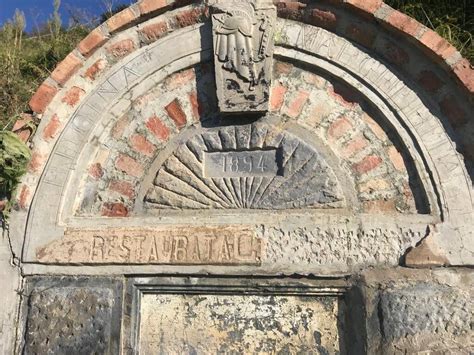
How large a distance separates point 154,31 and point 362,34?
1331 mm

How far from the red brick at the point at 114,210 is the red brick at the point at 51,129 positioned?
1.86 feet

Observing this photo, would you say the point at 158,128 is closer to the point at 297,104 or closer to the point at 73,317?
the point at 297,104

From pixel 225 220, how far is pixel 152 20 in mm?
1406

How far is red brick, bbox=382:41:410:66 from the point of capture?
3.19m

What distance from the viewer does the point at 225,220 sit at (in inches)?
123

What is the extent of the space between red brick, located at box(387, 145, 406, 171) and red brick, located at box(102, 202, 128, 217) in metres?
1.66

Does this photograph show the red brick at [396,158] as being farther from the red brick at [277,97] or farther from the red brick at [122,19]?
the red brick at [122,19]

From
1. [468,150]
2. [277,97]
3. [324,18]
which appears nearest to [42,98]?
[277,97]

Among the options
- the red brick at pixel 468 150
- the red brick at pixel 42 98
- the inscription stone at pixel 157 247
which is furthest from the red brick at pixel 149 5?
the red brick at pixel 468 150

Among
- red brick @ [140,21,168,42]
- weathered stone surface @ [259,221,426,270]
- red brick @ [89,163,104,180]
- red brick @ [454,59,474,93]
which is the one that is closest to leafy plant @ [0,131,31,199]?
red brick @ [89,163,104,180]

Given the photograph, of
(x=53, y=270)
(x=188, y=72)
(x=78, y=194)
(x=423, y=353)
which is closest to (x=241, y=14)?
(x=188, y=72)

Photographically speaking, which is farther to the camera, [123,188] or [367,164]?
[123,188]

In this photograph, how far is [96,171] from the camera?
131 inches

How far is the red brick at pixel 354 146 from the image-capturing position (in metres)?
3.19
